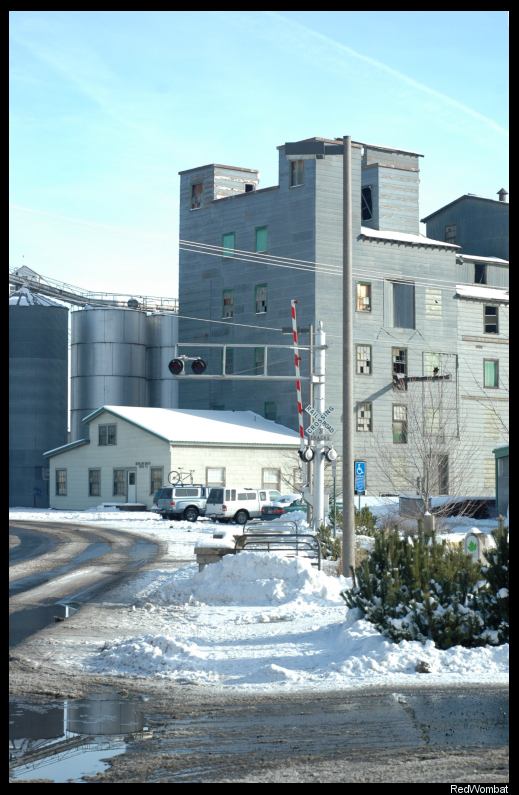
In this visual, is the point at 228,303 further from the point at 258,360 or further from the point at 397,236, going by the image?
the point at 397,236

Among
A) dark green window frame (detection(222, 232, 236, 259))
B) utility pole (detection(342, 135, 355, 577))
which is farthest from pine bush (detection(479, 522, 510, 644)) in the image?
dark green window frame (detection(222, 232, 236, 259))

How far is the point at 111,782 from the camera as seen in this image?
6.44 m

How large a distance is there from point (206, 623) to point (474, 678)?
530 cm

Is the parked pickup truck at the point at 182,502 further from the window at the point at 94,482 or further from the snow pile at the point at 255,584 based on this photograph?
the snow pile at the point at 255,584

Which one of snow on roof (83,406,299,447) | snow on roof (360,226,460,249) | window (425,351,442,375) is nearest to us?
snow on roof (83,406,299,447)

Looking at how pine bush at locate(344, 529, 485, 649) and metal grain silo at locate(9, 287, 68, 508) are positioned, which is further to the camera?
metal grain silo at locate(9, 287, 68, 508)

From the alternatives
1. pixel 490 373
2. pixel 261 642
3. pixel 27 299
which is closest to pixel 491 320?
pixel 490 373

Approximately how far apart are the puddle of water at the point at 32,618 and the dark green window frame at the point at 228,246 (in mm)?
44252

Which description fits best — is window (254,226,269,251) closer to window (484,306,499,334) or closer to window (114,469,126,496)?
window (484,306,499,334)

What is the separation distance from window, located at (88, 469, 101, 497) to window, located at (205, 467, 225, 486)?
8464mm

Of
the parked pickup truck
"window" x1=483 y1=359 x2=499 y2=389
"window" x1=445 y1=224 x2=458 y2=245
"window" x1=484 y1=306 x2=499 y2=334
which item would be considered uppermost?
"window" x1=445 y1=224 x2=458 y2=245

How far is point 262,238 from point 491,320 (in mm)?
16016

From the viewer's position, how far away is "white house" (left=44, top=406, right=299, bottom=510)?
51156 millimetres
